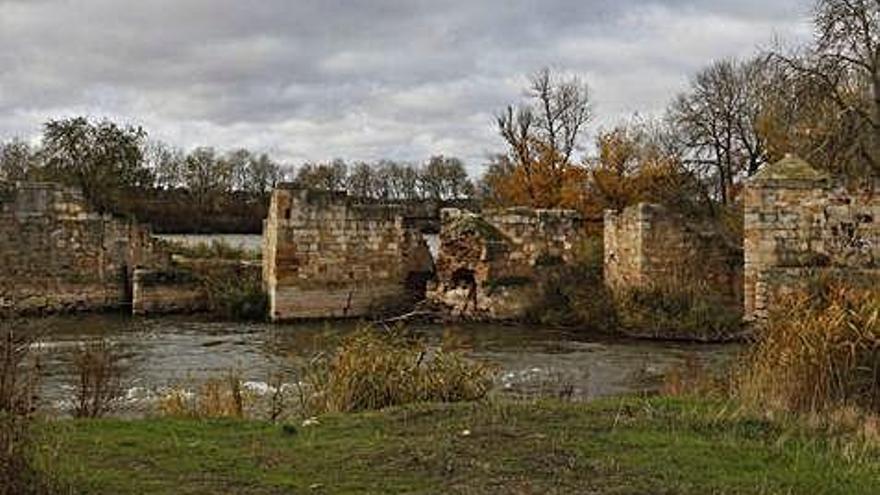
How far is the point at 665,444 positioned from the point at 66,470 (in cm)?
408

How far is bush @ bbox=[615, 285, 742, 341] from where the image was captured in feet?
69.4

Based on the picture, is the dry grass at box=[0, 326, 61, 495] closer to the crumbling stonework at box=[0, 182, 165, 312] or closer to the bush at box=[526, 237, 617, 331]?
the bush at box=[526, 237, 617, 331]

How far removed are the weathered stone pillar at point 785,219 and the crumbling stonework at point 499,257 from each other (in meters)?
6.24

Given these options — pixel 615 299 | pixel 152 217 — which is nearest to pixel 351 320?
pixel 615 299

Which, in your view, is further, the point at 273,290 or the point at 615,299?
the point at 273,290

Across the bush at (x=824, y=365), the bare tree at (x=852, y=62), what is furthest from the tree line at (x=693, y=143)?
the bush at (x=824, y=365)

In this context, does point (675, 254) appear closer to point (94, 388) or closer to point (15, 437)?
point (94, 388)

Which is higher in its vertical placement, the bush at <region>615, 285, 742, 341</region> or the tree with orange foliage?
the tree with orange foliage

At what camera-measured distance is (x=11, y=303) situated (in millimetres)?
6859

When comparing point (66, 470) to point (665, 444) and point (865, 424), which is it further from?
point (865, 424)

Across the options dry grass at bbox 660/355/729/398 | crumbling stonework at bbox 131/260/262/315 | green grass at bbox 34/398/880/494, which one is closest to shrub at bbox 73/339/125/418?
green grass at bbox 34/398/880/494

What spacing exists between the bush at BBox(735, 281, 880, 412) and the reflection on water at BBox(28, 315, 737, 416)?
15.0ft

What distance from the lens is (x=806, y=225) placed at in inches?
776

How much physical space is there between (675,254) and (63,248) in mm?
14652
